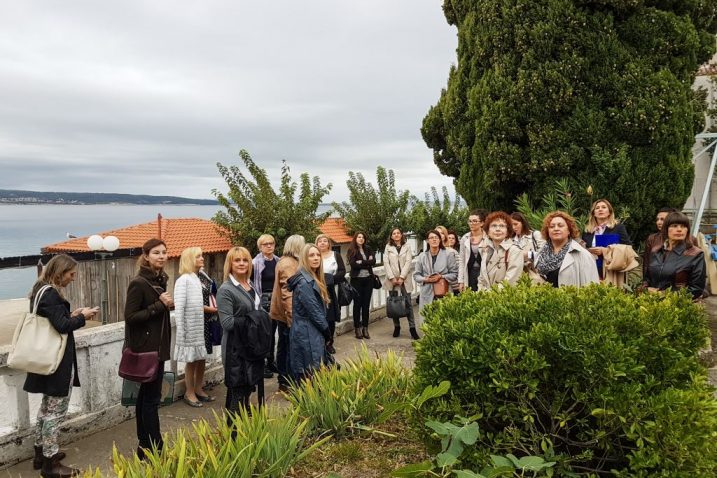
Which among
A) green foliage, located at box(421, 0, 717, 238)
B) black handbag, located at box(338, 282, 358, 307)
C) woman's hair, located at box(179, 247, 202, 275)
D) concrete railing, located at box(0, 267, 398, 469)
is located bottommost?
concrete railing, located at box(0, 267, 398, 469)

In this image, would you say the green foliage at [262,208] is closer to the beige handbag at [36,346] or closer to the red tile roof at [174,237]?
the red tile roof at [174,237]

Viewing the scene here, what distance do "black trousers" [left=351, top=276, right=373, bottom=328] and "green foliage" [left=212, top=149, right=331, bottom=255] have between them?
37.3 ft

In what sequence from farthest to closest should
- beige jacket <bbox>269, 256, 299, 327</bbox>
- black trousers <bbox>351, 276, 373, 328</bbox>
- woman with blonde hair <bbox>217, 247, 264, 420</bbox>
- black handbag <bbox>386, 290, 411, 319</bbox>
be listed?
black trousers <bbox>351, 276, 373, 328</bbox> → black handbag <bbox>386, 290, 411, 319</bbox> → beige jacket <bbox>269, 256, 299, 327</bbox> → woman with blonde hair <bbox>217, 247, 264, 420</bbox>

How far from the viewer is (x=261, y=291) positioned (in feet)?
22.0

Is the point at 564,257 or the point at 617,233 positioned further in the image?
the point at 617,233

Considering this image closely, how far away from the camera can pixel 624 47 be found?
10.5 m

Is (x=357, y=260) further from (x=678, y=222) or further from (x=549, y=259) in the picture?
(x=678, y=222)

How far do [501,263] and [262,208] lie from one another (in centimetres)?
1544

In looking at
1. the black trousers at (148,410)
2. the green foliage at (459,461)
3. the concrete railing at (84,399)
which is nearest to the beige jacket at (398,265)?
the concrete railing at (84,399)

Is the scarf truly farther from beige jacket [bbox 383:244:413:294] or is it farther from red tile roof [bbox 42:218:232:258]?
red tile roof [bbox 42:218:232:258]

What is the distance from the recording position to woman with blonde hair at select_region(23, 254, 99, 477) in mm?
3967

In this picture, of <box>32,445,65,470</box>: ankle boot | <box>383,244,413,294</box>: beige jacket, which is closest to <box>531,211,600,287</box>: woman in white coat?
<box>383,244,413,294</box>: beige jacket

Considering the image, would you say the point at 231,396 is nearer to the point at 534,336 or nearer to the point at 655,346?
the point at 534,336

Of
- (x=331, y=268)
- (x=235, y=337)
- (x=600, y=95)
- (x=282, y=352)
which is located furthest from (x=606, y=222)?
(x=600, y=95)
